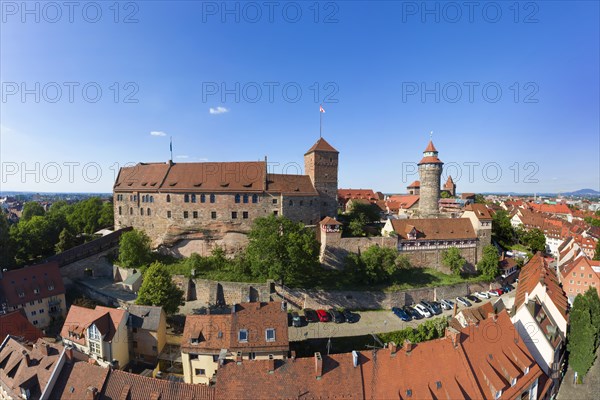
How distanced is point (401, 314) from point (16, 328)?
32.9 meters

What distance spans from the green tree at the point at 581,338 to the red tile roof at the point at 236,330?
2368 centimetres

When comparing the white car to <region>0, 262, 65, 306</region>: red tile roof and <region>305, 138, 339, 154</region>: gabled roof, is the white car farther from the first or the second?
<region>0, 262, 65, 306</region>: red tile roof

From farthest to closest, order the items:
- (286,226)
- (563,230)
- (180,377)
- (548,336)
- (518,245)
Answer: (563,230) → (518,245) → (286,226) → (548,336) → (180,377)

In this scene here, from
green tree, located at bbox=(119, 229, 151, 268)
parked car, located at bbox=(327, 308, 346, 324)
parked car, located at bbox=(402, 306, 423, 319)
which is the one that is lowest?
parked car, located at bbox=(402, 306, 423, 319)

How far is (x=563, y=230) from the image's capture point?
62.4 metres

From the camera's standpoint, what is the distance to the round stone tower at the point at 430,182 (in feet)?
152

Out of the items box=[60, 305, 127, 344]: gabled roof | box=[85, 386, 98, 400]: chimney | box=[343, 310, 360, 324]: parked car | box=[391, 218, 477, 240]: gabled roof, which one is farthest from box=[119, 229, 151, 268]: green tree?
box=[391, 218, 477, 240]: gabled roof

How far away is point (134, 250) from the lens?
3475 centimetres

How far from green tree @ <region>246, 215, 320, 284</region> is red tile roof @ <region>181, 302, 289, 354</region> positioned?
8.14 m

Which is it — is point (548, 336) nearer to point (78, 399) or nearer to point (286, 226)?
point (286, 226)

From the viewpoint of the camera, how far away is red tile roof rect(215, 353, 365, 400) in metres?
15.4

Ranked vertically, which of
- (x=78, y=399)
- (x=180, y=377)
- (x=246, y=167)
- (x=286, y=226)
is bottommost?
(x=180, y=377)

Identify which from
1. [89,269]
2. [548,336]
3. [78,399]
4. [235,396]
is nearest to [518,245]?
[548,336]

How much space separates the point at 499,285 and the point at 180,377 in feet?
123
